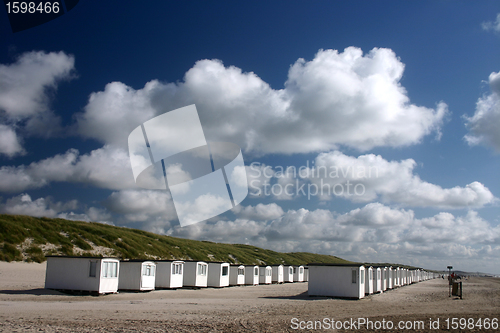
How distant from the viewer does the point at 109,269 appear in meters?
24.2

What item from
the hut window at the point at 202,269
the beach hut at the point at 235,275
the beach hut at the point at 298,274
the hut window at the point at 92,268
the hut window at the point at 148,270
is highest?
the hut window at the point at 92,268

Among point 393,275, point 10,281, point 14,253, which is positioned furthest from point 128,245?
point 393,275

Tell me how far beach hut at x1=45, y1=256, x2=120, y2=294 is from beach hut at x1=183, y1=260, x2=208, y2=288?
25.9ft

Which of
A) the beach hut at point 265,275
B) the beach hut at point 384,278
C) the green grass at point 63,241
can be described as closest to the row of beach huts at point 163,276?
the beach hut at point 384,278

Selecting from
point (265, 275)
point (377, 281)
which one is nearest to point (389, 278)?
point (377, 281)

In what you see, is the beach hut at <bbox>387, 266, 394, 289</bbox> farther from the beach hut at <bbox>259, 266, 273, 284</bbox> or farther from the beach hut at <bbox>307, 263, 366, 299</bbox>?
the beach hut at <bbox>307, 263, 366, 299</bbox>

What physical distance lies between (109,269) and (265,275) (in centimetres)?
2359

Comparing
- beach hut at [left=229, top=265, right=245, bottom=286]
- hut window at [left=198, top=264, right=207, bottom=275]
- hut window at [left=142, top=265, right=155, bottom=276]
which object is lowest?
beach hut at [left=229, top=265, right=245, bottom=286]

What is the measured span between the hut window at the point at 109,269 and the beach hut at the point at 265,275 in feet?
71.6

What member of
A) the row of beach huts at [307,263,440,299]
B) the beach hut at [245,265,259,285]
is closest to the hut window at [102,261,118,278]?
the row of beach huts at [307,263,440,299]

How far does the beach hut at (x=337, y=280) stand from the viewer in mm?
25359

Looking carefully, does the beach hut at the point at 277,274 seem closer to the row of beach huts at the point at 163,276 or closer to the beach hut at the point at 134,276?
the row of beach huts at the point at 163,276

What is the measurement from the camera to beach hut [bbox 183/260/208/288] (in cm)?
3175

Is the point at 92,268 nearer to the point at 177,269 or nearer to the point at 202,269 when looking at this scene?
the point at 177,269
